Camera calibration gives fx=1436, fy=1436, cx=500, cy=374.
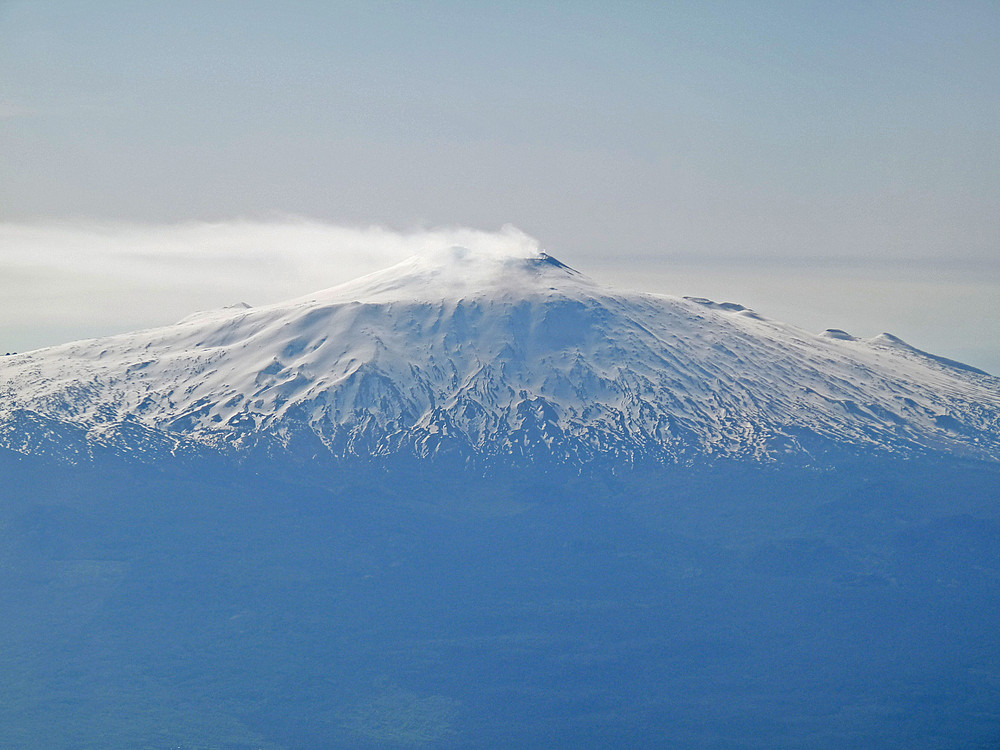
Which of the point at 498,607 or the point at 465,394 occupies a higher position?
the point at 465,394

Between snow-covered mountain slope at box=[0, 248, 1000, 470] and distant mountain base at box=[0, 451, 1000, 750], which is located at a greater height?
snow-covered mountain slope at box=[0, 248, 1000, 470]

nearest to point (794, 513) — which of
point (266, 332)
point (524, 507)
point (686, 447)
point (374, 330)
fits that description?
point (686, 447)

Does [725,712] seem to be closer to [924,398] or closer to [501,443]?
[501,443]

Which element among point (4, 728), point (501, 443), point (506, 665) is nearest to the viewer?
point (4, 728)

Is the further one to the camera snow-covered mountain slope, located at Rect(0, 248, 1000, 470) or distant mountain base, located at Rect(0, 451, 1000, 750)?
snow-covered mountain slope, located at Rect(0, 248, 1000, 470)

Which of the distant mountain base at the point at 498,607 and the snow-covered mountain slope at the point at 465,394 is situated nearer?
the distant mountain base at the point at 498,607

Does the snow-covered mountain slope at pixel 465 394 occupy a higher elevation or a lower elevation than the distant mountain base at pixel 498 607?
higher

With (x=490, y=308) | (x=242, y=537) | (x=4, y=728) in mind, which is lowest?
(x=4, y=728)

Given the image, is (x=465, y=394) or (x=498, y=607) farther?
(x=465, y=394)
